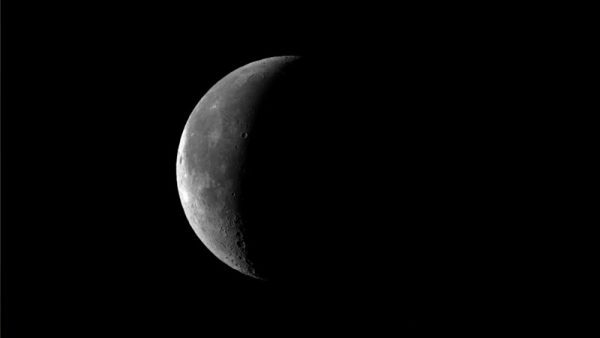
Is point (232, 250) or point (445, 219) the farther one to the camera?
point (232, 250)

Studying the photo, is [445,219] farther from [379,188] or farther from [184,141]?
[184,141]

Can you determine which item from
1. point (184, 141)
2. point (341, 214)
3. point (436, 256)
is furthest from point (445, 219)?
point (184, 141)

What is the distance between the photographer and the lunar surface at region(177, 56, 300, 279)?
175 inches

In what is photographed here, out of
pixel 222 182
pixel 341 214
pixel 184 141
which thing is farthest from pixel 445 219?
pixel 184 141

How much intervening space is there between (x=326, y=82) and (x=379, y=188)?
3.33ft

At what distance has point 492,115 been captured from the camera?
4688 mm

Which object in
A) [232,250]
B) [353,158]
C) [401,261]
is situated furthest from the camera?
[232,250]

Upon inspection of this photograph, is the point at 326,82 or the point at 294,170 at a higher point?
the point at 326,82

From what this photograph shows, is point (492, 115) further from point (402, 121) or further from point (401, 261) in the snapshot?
point (401, 261)

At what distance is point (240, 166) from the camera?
14.8ft

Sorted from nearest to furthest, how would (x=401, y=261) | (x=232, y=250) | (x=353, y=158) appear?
(x=353, y=158), (x=401, y=261), (x=232, y=250)

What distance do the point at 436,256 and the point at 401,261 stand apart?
309 millimetres

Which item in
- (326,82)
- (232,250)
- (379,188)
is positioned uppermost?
(326,82)

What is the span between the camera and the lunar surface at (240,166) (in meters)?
4.44
